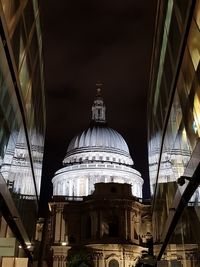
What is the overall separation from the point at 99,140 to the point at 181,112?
9208cm

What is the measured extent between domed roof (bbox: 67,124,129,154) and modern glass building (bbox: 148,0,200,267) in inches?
3275

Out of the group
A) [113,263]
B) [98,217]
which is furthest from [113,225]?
[113,263]

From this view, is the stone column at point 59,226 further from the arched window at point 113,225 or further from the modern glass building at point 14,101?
the modern glass building at point 14,101

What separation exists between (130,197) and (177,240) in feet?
196

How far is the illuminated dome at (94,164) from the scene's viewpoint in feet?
317

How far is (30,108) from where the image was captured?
2431cm

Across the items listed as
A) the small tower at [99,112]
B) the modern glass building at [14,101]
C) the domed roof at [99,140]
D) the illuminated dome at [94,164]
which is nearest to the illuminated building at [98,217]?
the illuminated dome at [94,164]

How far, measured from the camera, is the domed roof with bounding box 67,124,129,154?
10775 centimetres

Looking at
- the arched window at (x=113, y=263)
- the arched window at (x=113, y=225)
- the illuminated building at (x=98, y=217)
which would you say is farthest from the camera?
the arched window at (x=113, y=225)

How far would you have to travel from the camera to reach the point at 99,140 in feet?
356

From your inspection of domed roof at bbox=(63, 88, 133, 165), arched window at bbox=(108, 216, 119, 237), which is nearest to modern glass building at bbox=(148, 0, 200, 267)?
arched window at bbox=(108, 216, 119, 237)

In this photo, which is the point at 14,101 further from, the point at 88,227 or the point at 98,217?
the point at 88,227

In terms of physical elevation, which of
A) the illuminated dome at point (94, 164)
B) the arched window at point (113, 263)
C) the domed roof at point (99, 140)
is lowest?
the arched window at point (113, 263)

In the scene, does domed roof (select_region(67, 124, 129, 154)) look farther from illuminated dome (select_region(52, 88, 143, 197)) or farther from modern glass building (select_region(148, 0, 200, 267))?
modern glass building (select_region(148, 0, 200, 267))
